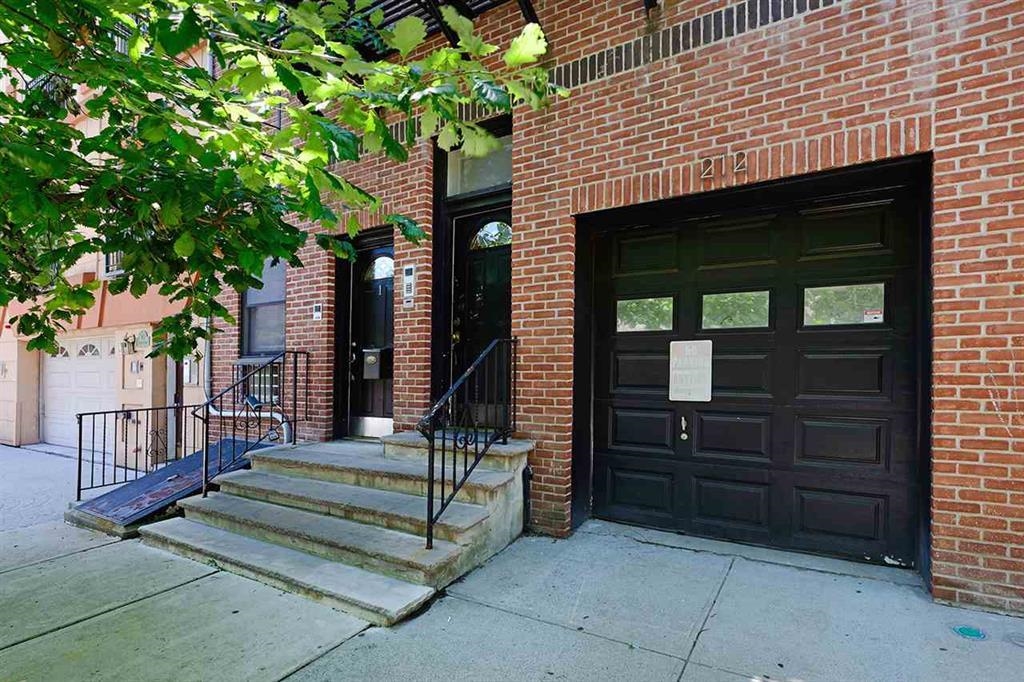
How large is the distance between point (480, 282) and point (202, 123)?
8.94ft

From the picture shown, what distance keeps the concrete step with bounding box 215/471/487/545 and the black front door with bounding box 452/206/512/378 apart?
4.77ft

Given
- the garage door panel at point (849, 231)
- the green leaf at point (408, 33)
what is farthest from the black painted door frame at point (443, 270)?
the green leaf at point (408, 33)

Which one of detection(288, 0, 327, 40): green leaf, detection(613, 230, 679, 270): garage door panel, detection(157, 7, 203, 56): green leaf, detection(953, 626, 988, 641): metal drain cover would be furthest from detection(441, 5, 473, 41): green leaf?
detection(953, 626, 988, 641): metal drain cover

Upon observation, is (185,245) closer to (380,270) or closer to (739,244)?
(380,270)

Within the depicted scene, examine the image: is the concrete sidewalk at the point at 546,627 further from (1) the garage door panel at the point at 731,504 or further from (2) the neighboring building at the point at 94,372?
(2) the neighboring building at the point at 94,372

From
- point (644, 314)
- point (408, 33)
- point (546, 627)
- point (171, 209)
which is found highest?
point (408, 33)

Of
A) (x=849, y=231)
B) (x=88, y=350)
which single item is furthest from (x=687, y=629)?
(x=88, y=350)

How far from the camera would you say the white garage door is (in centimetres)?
877

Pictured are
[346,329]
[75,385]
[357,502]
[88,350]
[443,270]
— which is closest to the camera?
[357,502]

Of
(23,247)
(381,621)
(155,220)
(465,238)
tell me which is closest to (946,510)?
(381,621)

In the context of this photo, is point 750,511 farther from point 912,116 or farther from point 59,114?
point 59,114

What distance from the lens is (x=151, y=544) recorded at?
4.00m

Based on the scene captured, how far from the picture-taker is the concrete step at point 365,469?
12.1 ft

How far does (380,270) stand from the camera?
5566 mm
